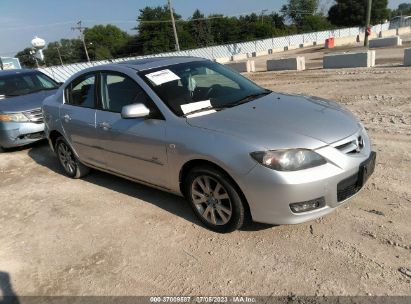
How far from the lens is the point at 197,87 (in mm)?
4285

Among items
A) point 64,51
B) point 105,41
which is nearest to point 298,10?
point 105,41

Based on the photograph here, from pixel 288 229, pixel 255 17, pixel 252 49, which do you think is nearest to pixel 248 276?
pixel 288 229

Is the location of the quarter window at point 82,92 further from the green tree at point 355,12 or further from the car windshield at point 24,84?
the green tree at point 355,12

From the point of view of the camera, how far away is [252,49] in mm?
49906

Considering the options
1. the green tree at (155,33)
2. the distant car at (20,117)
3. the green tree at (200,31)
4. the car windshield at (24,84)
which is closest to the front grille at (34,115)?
the distant car at (20,117)

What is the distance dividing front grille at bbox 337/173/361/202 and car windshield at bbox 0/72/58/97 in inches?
297

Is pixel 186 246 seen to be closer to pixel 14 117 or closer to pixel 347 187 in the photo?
pixel 347 187

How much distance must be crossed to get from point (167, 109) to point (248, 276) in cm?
183

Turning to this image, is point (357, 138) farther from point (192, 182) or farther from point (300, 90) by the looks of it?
point (300, 90)

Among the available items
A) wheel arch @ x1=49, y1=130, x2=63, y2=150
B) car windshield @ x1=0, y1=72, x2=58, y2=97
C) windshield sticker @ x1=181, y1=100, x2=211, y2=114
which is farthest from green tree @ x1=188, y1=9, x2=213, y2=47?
windshield sticker @ x1=181, y1=100, x2=211, y2=114

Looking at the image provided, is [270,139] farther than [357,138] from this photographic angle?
No

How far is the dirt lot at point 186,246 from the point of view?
3.03 m

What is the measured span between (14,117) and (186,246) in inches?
219

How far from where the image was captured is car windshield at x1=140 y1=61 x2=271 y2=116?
4.00 m
